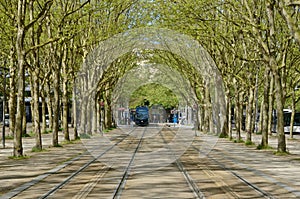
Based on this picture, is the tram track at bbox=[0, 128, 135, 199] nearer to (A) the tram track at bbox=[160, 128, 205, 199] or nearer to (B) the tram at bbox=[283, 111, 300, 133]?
(A) the tram track at bbox=[160, 128, 205, 199]

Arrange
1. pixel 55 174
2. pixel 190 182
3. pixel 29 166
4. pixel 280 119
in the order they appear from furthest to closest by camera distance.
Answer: pixel 280 119 → pixel 29 166 → pixel 55 174 → pixel 190 182

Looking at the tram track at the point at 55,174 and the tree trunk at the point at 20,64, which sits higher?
the tree trunk at the point at 20,64

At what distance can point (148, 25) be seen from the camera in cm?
4519

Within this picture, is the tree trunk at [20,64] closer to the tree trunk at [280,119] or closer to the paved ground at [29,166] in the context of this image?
the paved ground at [29,166]

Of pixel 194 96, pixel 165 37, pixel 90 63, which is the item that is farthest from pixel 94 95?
pixel 194 96

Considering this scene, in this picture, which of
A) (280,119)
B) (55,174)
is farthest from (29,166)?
(280,119)

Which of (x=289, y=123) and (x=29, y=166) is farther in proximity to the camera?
(x=289, y=123)

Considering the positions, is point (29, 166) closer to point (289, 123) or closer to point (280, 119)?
point (280, 119)

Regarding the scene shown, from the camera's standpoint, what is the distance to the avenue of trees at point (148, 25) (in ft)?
82.6

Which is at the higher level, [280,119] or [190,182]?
[280,119]

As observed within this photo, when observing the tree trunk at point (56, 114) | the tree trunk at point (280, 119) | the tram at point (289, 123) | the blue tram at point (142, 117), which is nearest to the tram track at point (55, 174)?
the tree trunk at point (56, 114)

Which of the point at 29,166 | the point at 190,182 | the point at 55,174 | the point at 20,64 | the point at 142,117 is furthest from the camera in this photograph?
the point at 142,117

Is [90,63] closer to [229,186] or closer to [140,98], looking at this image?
[229,186]

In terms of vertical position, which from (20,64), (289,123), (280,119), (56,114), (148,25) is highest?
(148,25)
